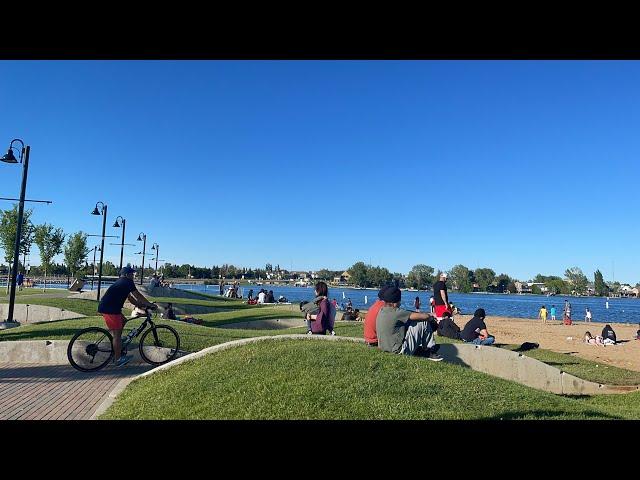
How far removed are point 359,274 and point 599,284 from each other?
78950 mm

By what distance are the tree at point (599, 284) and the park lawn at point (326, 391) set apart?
556ft

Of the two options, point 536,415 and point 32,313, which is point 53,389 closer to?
point 536,415

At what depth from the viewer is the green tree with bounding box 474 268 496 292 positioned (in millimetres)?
165125

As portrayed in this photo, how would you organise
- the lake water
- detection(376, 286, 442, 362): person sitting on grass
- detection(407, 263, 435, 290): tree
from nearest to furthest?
detection(376, 286, 442, 362): person sitting on grass, the lake water, detection(407, 263, 435, 290): tree

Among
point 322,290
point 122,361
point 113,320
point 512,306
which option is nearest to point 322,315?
point 322,290

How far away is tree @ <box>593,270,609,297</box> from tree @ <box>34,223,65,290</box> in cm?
15779

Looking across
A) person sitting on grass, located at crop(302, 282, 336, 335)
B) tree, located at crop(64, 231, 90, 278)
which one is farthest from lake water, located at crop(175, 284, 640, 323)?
person sitting on grass, located at crop(302, 282, 336, 335)

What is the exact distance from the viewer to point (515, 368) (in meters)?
9.88

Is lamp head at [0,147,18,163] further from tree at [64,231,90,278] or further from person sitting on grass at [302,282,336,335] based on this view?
tree at [64,231,90,278]

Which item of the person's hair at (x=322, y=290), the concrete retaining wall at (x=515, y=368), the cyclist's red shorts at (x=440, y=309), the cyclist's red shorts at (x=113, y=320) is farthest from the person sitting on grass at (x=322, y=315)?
the cyclist's red shorts at (x=113, y=320)

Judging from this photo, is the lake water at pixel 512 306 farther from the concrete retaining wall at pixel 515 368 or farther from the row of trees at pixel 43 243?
Answer: the concrete retaining wall at pixel 515 368
